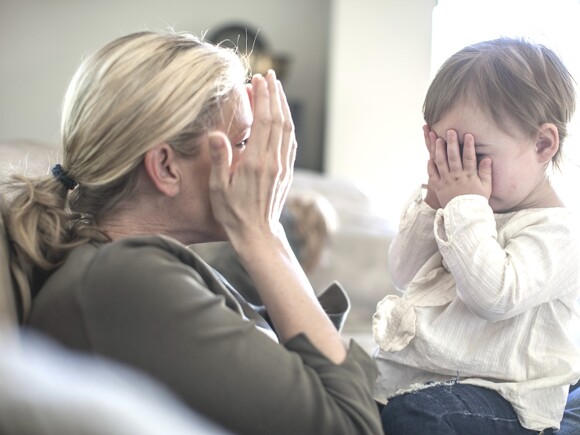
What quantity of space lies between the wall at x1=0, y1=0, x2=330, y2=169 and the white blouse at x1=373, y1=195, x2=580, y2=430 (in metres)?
4.67

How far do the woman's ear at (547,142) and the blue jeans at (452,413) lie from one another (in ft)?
1.36

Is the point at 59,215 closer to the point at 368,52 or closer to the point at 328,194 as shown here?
the point at 328,194

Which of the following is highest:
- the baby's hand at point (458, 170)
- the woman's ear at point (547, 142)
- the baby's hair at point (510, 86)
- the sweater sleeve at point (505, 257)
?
the baby's hair at point (510, 86)

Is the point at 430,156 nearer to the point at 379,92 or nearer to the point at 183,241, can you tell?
the point at 183,241

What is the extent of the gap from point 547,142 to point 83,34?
5.10 m

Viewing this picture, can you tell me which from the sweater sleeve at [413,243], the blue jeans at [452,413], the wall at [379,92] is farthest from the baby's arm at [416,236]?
the wall at [379,92]

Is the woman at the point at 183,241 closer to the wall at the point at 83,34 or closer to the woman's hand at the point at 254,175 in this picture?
the woman's hand at the point at 254,175

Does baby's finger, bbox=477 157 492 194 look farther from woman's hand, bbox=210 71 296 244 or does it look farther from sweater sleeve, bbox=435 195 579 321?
woman's hand, bbox=210 71 296 244

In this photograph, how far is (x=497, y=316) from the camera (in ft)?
4.07

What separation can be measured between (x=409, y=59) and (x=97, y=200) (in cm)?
464

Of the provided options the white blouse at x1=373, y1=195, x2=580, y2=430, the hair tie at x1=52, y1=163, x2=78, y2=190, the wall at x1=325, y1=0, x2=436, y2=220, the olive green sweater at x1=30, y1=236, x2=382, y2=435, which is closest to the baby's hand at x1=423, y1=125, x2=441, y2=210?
the white blouse at x1=373, y1=195, x2=580, y2=430

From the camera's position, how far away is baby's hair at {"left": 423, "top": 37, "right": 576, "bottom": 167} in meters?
1.32

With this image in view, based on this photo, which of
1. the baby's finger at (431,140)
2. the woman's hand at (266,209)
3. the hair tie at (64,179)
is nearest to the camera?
the woman's hand at (266,209)

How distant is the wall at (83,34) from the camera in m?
5.77
